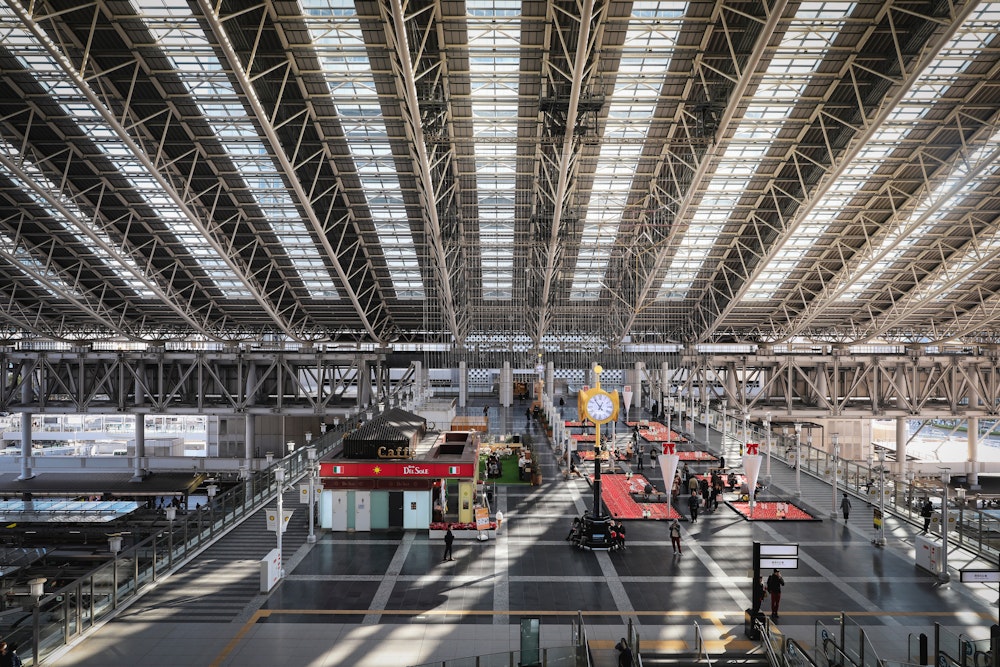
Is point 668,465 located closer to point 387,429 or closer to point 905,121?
point 387,429

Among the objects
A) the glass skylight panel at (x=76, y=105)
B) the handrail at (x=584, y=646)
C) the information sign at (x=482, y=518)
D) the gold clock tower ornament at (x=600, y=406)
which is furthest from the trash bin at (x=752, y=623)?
the glass skylight panel at (x=76, y=105)

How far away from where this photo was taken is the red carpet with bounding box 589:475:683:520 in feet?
93.6

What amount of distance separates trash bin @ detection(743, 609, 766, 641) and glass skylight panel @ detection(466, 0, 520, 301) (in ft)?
63.9

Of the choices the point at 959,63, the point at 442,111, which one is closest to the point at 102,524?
the point at 442,111

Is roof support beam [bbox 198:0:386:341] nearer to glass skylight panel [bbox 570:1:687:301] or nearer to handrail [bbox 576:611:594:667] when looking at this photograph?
glass skylight panel [bbox 570:1:687:301]

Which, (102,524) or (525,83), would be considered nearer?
(525,83)

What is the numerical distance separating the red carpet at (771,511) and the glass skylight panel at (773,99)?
15824 mm

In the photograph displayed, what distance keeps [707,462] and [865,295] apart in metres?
19.9

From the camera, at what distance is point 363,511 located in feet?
85.2

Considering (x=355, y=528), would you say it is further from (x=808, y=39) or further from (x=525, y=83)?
(x=808, y=39)

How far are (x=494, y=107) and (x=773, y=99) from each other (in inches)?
459

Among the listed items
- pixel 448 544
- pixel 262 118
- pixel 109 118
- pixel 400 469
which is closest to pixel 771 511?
pixel 448 544

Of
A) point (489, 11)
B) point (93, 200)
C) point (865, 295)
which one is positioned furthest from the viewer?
point (865, 295)

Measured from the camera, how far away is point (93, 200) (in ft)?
117
